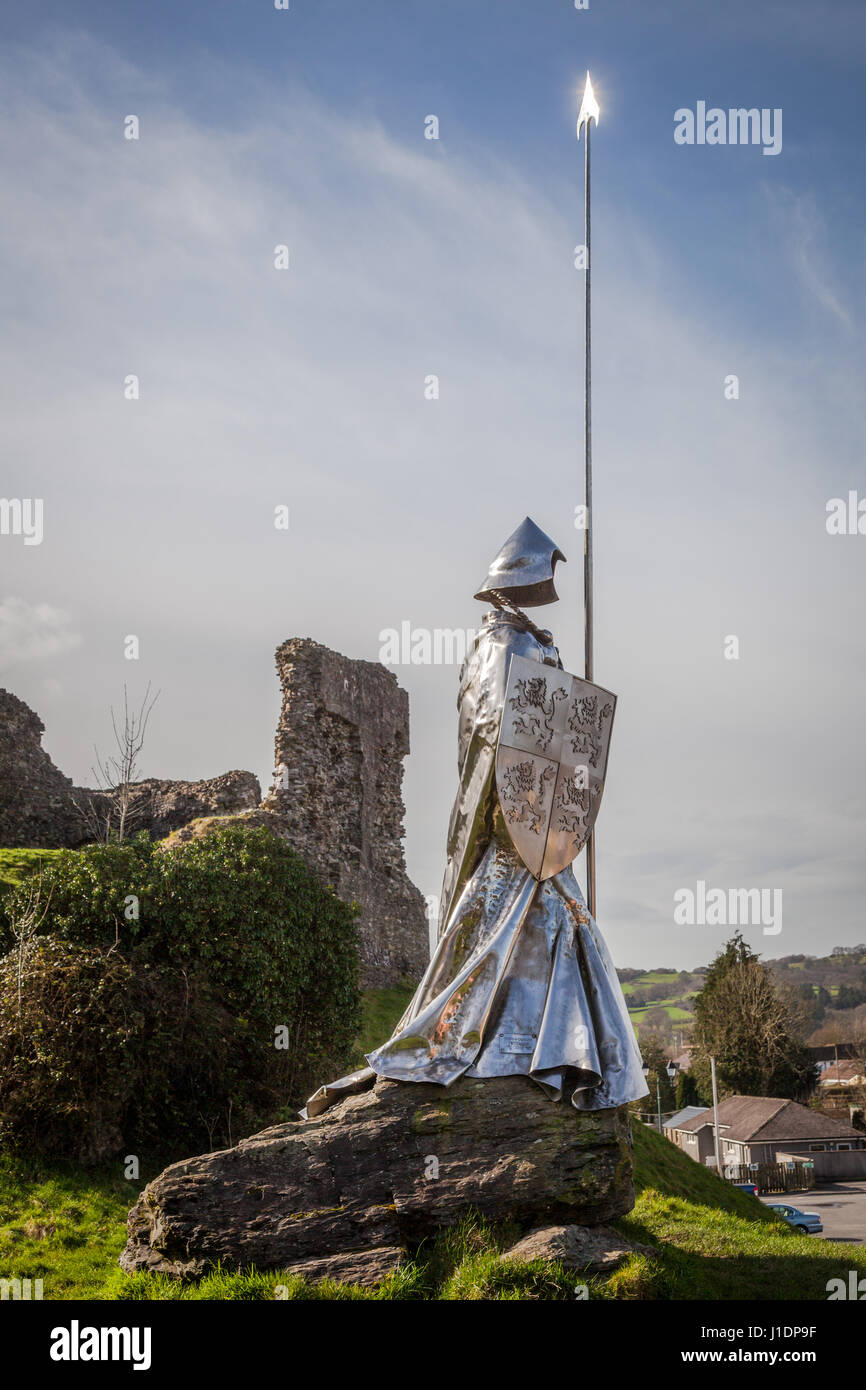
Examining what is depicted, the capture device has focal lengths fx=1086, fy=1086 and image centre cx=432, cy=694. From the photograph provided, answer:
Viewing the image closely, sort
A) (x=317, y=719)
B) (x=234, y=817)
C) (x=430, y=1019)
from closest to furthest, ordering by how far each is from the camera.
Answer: (x=430, y=1019), (x=234, y=817), (x=317, y=719)

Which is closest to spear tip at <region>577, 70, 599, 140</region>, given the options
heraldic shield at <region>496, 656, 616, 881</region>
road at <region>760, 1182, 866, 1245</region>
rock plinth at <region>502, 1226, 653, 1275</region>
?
heraldic shield at <region>496, 656, 616, 881</region>

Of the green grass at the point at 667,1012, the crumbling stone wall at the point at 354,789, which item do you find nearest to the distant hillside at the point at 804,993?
the green grass at the point at 667,1012

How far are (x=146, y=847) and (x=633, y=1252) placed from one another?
966 cm

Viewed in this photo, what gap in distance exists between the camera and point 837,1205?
30.0 m

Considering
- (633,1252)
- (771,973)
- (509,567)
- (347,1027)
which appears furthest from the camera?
(771,973)

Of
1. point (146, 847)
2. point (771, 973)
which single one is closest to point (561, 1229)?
point (146, 847)

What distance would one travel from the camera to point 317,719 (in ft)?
81.8

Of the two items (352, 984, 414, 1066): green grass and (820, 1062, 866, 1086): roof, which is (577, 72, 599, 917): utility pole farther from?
(820, 1062, 866, 1086): roof

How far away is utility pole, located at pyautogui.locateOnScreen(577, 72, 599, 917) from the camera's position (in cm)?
810

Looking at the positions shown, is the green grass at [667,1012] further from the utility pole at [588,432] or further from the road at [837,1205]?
the utility pole at [588,432]

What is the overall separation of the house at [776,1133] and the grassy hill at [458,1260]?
27.5 m

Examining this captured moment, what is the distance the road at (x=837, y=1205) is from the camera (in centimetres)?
2166

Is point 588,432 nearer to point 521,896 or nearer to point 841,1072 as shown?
point 521,896

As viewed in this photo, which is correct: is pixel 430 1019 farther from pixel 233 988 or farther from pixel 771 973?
pixel 771 973
